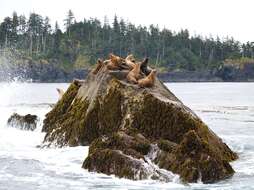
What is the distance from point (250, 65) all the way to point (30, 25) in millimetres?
65305

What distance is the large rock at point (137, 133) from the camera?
15.6m

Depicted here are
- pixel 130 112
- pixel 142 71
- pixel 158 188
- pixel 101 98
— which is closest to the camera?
pixel 158 188

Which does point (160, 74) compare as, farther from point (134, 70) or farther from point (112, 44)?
point (134, 70)

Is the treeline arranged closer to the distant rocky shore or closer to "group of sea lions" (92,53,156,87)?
the distant rocky shore

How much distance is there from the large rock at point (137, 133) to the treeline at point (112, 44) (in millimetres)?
138571

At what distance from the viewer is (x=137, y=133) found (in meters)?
17.6

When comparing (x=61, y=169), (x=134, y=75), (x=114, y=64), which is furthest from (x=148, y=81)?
(x=61, y=169)

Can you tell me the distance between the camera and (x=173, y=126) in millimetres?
17766

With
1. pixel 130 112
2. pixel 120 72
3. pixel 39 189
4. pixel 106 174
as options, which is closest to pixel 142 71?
pixel 120 72

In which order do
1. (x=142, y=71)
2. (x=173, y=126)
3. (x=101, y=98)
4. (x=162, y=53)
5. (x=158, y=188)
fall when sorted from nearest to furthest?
(x=158, y=188), (x=173, y=126), (x=101, y=98), (x=142, y=71), (x=162, y=53)

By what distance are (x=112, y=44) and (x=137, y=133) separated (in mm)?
158944

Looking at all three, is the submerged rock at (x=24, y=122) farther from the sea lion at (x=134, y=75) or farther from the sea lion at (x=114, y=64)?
the sea lion at (x=134, y=75)

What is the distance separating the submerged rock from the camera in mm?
26328

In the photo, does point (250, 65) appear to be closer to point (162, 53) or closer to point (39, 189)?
point (162, 53)
